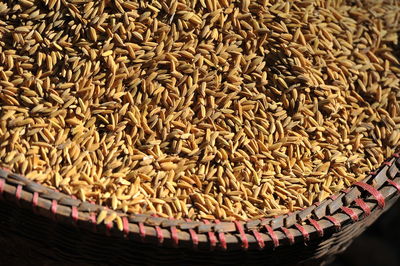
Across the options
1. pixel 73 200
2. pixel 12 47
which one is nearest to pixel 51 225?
pixel 73 200

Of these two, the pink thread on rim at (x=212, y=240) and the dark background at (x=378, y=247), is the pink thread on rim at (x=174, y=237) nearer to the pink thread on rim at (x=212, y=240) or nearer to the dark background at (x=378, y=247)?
the pink thread on rim at (x=212, y=240)

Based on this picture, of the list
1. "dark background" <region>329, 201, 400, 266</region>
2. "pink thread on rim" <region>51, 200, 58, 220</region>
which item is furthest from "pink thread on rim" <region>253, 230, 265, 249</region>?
"dark background" <region>329, 201, 400, 266</region>

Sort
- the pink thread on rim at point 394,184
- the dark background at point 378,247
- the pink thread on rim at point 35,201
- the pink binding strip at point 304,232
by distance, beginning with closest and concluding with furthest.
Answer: the pink thread on rim at point 35,201, the pink binding strip at point 304,232, the pink thread on rim at point 394,184, the dark background at point 378,247

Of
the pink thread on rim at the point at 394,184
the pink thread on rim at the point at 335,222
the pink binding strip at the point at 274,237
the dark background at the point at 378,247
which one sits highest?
the pink thread on rim at the point at 394,184

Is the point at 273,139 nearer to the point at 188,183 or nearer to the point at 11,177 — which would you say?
the point at 188,183

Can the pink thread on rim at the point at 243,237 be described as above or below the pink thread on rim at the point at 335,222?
below

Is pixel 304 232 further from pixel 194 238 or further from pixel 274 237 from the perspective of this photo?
pixel 194 238

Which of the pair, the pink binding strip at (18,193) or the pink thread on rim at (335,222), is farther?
the pink thread on rim at (335,222)

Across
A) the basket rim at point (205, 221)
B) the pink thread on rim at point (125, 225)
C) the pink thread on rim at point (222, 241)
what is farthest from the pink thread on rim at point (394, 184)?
the pink thread on rim at point (125, 225)
